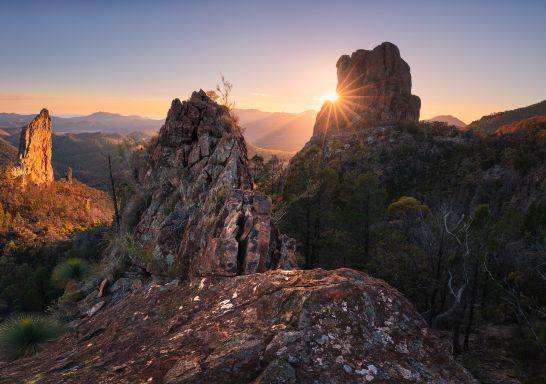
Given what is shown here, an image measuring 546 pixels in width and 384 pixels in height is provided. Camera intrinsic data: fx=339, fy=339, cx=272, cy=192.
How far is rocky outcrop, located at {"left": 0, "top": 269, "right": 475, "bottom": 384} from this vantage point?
3955 millimetres

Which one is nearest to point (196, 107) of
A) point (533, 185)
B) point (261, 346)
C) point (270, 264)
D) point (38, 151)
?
point (270, 264)

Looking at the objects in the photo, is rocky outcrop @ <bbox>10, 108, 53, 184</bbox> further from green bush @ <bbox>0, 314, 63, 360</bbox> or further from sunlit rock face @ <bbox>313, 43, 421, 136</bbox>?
green bush @ <bbox>0, 314, 63, 360</bbox>

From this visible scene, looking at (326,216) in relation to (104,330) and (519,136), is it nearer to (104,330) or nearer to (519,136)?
(104,330)

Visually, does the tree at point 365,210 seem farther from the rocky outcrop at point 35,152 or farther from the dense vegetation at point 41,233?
the rocky outcrop at point 35,152

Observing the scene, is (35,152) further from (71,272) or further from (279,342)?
(279,342)

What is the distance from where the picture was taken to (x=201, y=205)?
14086 mm

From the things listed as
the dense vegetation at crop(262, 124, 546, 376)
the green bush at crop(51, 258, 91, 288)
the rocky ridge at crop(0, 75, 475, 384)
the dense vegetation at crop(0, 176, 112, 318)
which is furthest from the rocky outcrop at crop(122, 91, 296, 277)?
the dense vegetation at crop(0, 176, 112, 318)

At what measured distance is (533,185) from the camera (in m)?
44.8

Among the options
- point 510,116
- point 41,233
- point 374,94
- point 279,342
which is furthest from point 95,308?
point 510,116

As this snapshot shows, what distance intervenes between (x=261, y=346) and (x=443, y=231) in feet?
55.1

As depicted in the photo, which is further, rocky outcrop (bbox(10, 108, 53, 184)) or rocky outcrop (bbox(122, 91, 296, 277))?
rocky outcrop (bbox(10, 108, 53, 184))

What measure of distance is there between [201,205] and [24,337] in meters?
7.02

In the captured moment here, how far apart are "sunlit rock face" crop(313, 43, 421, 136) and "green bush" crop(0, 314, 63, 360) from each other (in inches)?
3369

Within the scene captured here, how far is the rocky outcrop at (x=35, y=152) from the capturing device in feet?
466
